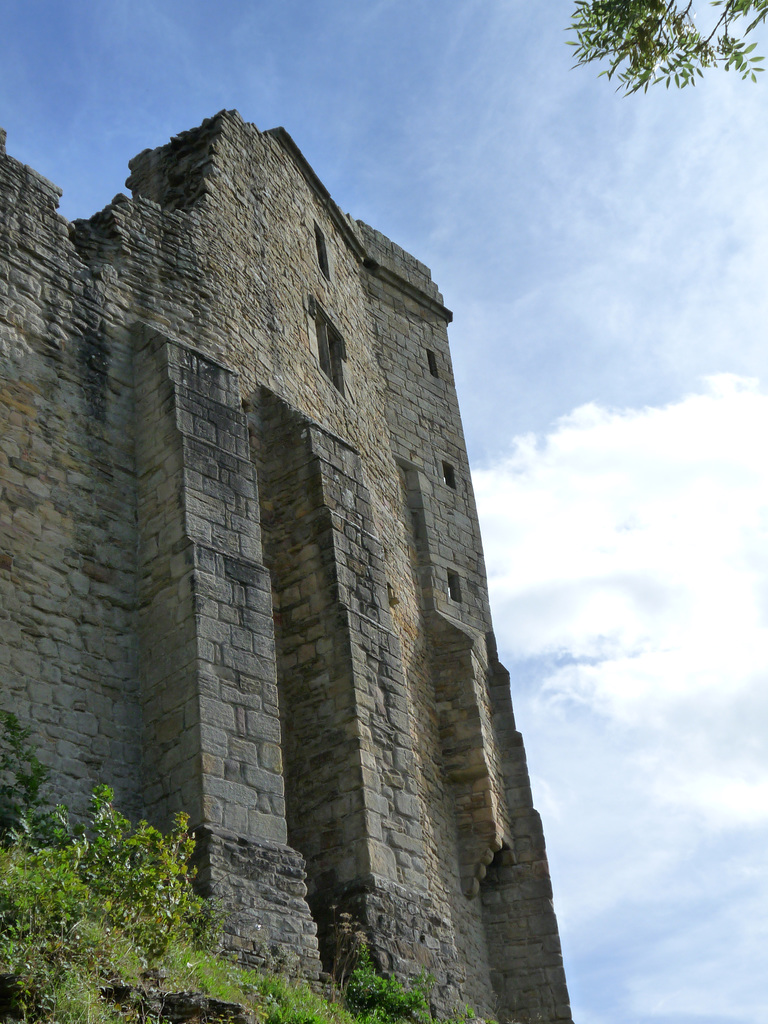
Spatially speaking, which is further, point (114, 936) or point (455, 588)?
point (455, 588)

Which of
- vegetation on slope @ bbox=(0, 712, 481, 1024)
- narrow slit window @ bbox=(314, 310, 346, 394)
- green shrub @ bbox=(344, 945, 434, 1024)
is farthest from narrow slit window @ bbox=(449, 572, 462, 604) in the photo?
green shrub @ bbox=(344, 945, 434, 1024)

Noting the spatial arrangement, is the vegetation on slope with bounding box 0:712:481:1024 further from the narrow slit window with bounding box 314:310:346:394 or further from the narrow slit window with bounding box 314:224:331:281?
the narrow slit window with bounding box 314:224:331:281

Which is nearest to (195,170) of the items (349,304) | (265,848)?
(349,304)

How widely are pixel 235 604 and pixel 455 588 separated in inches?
273

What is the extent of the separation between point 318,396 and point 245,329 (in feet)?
5.30

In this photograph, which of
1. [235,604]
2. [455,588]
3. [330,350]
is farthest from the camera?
[455,588]

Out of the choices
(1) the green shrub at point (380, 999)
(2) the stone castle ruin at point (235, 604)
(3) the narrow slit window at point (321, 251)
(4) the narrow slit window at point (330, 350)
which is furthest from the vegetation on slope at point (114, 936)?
(3) the narrow slit window at point (321, 251)

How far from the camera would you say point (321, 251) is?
52.8ft

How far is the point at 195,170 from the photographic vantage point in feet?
43.2

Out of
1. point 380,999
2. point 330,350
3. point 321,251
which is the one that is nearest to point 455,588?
point 330,350

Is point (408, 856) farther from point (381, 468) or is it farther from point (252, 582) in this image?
point (381, 468)

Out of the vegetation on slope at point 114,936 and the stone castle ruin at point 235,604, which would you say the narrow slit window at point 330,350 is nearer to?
the stone castle ruin at point 235,604

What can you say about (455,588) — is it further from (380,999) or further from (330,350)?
(380,999)

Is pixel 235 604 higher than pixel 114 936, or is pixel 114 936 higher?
pixel 235 604
